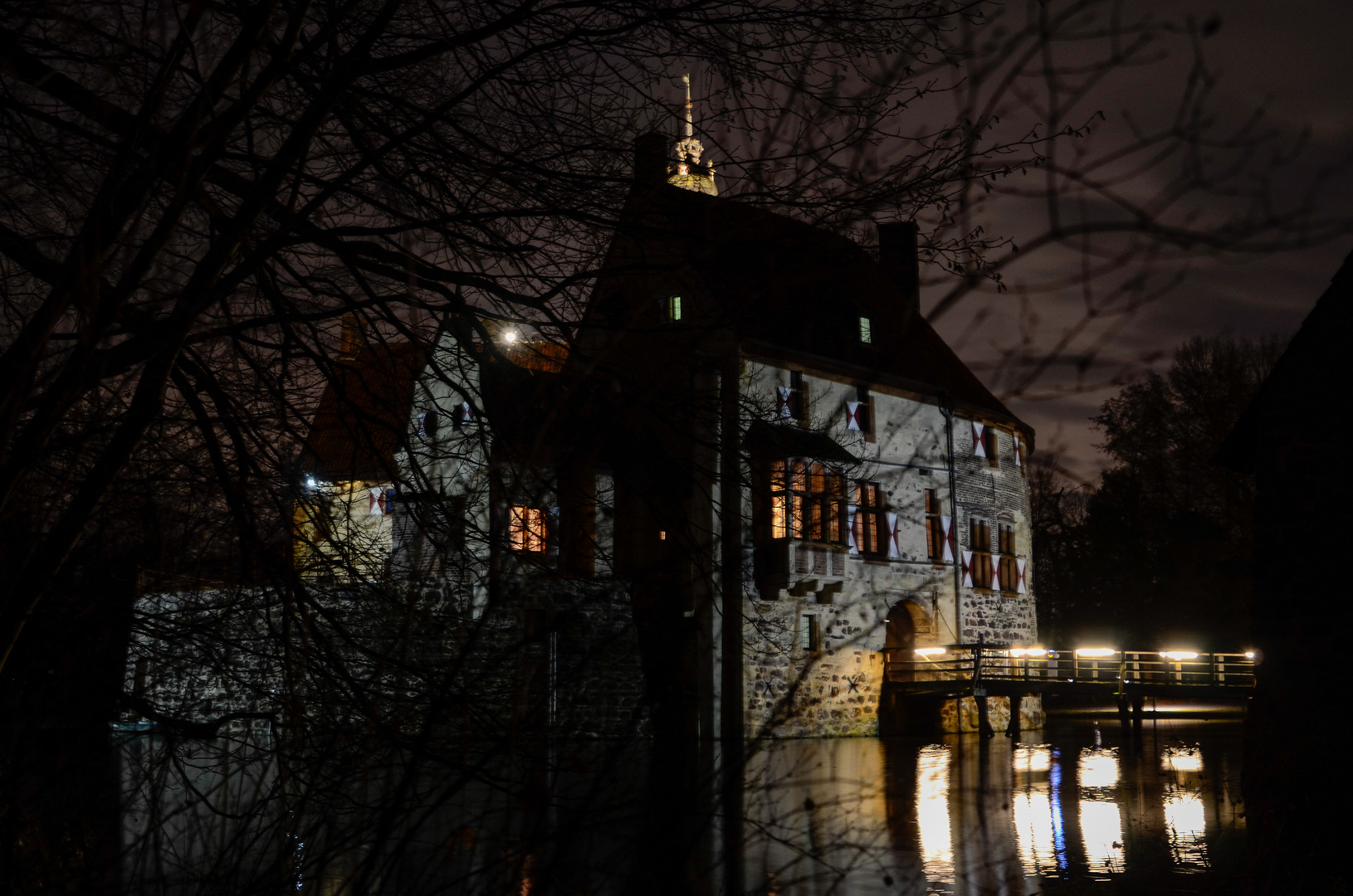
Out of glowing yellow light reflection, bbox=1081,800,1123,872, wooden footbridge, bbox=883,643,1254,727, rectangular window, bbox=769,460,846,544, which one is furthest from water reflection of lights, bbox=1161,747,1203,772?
rectangular window, bbox=769,460,846,544

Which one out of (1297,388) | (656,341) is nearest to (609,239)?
(656,341)

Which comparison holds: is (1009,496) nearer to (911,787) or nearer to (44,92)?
(911,787)

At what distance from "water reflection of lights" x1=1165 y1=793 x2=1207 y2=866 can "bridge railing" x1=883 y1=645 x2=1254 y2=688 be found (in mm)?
9915

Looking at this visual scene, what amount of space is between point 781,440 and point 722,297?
3.91ft

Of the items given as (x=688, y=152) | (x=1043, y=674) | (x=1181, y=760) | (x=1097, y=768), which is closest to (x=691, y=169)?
(x=688, y=152)

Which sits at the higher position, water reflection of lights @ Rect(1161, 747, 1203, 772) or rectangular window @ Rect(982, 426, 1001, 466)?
rectangular window @ Rect(982, 426, 1001, 466)

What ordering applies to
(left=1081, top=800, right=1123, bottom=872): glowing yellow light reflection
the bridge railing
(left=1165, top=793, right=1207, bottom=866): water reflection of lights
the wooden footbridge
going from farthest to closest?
the bridge railing < the wooden footbridge < (left=1165, top=793, right=1207, bottom=866): water reflection of lights < (left=1081, top=800, right=1123, bottom=872): glowing yellow light reflection

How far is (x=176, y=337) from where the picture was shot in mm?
2496

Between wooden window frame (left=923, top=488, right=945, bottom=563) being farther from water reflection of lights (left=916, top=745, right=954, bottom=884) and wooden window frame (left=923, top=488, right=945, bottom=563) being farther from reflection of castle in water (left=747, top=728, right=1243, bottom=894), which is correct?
water reflection of lights (left=916, top=745, right=954, bottom=884)

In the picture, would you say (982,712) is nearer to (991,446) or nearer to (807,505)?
(991,446)

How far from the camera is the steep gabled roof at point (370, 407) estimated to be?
450 centimetres

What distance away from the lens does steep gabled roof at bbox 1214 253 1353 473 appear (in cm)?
989

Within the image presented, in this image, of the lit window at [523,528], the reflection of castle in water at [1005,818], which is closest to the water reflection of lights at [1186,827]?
the reflection of castle in water at [1005,818]

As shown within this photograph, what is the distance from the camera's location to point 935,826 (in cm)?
1062
